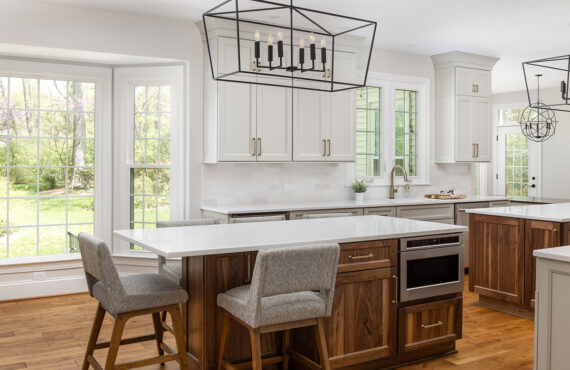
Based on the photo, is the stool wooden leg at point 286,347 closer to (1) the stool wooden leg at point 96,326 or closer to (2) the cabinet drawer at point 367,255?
(2) the cabinet drawer at point 367,255

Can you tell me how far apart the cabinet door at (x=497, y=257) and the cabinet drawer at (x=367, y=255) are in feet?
6.03

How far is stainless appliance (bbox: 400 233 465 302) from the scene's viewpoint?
3.31 m

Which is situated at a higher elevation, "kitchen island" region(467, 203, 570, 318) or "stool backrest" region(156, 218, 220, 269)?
"stool backrest" region(156, 218, 220, 269)

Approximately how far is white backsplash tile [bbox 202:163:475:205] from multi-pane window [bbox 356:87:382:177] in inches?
10.5

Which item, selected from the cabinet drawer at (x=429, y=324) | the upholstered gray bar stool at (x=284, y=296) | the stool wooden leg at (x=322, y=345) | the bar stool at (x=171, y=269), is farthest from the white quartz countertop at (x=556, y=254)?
the bar stool at (x=171, y=269)

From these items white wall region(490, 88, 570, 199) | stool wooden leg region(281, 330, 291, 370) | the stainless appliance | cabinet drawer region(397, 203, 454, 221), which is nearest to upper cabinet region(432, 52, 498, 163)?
cabinet drawer region(397, 203, 454, 221)

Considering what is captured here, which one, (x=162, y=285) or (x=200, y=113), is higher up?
(x=200, y=113)

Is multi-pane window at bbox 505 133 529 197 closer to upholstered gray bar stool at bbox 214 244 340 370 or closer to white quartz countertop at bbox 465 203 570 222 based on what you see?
white quartz countertop at bbox 465 203 570 222

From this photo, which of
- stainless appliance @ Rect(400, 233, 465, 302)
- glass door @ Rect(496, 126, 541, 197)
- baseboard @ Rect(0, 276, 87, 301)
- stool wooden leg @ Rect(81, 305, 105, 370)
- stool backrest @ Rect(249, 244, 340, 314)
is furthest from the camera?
glass door @ Rect(496, 126, 541, 197)

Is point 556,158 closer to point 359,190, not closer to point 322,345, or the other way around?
point 359,190

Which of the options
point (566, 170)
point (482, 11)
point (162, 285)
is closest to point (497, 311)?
point (482, 11)

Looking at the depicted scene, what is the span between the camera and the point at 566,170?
916 cm

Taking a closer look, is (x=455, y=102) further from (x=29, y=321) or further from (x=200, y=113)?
(x=29, y=321)

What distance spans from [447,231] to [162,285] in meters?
1.88
